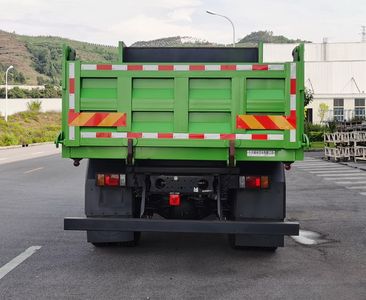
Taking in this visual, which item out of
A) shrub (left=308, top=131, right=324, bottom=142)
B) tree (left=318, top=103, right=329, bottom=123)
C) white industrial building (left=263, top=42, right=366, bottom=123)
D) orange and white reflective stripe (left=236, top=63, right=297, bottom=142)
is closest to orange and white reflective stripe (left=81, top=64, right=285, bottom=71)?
orange and white reflective stripe (left=236, top=63, right=297, bottom=142)

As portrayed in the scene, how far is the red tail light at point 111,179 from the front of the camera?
23.1 ft

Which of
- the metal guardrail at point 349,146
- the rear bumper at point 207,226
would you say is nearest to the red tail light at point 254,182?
the rear bumper at point 207,226

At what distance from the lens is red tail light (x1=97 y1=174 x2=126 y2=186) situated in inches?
277

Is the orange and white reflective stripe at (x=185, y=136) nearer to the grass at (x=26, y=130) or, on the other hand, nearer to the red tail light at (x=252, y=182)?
the red tail light at (x=252, y=182)

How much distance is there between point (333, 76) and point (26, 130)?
128ft

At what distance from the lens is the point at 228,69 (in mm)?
6617

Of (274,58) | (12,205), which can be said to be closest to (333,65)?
(274,58)

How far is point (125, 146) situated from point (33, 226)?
3.87 meters

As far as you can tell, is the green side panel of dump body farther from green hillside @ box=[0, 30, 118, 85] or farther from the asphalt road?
green hillside @ box=[0, 30, 118, 85]

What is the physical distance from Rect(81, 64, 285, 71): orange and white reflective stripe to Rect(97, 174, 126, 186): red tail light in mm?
1242

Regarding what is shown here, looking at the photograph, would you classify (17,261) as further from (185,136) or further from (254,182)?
(254,182)

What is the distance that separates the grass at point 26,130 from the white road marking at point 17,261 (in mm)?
38608

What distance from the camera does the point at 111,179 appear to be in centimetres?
709

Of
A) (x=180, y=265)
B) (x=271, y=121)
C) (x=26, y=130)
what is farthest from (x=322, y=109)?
(x=271, y=121)
